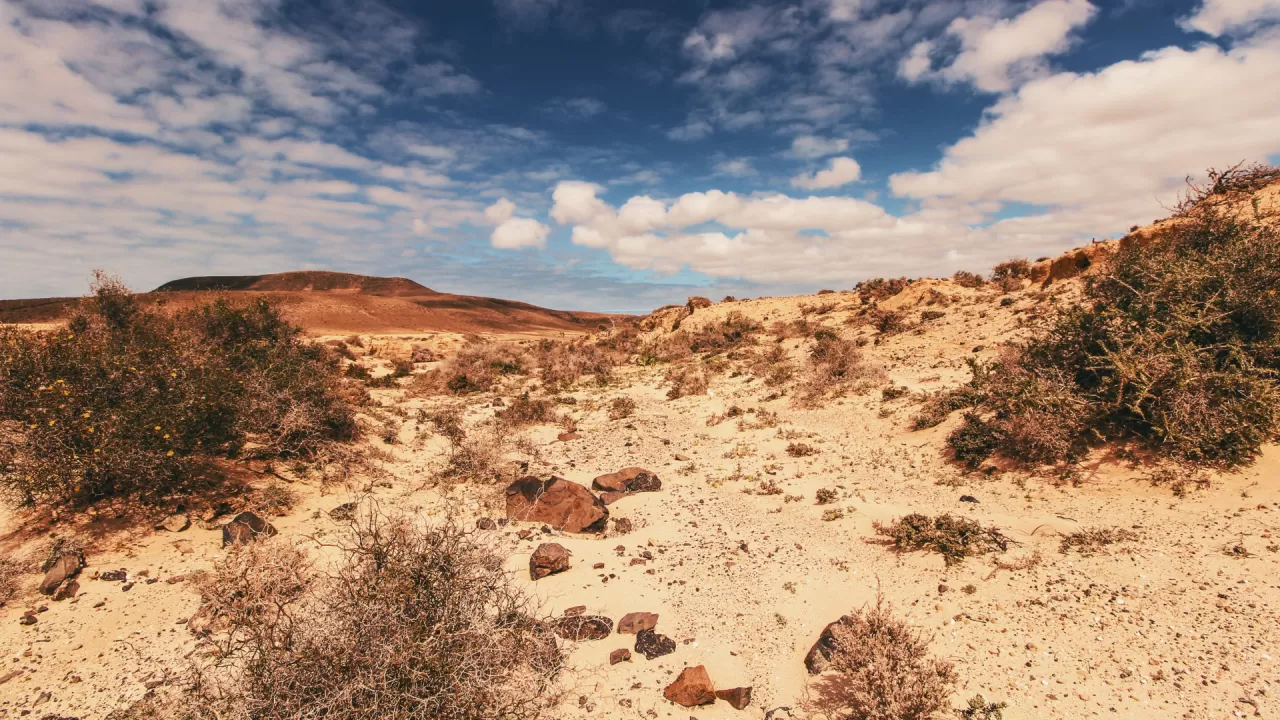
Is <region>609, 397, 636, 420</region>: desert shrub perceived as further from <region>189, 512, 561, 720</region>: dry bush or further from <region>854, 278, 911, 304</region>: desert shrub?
<region>854, 278, 911, 304</region>: desert shrub

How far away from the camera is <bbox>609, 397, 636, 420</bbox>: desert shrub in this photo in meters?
13.6

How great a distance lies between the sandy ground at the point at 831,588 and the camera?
395 cm

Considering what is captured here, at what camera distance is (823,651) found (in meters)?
4.45

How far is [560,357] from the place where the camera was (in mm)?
20609

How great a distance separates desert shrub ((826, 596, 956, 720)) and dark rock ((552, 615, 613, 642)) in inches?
82.7

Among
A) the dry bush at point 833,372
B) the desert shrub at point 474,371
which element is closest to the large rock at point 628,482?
the dry bush at point 833,372

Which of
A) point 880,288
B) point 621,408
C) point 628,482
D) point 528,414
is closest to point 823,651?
point 628,482

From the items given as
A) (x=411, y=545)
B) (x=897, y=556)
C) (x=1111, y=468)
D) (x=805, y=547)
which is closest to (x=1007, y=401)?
(x=1111, y=468)

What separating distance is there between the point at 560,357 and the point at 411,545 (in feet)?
56.2

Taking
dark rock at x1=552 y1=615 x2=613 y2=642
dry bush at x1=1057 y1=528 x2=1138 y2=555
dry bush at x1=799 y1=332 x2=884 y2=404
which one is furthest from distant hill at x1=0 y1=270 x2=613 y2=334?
dry bush at x1=1057 y1=528 x2=1138 y2=555

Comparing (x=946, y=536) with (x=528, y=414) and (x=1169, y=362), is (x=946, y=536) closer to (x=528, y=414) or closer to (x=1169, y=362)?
(x=1169, y=362)

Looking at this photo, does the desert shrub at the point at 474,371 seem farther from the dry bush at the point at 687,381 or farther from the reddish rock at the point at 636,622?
the reddish rock at the point at 636,622

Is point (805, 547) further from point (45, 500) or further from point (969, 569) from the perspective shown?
point (45, 500)

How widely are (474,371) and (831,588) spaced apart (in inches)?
601
